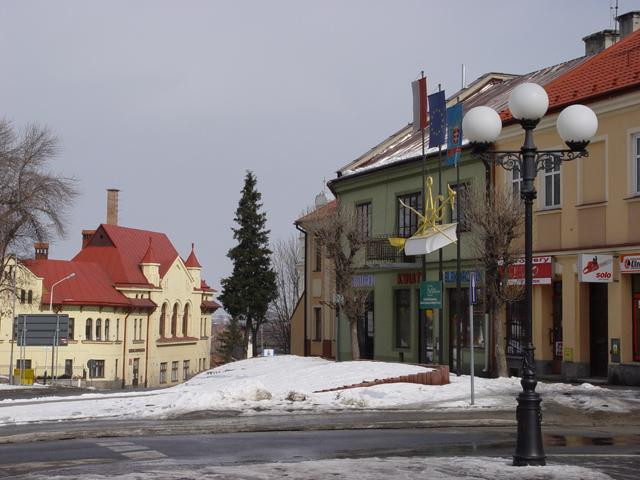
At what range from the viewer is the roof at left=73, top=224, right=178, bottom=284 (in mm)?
84500

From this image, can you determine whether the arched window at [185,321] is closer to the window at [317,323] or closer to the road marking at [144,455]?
the window at [317,323]

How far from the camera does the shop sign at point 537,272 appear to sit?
2884 centimetres

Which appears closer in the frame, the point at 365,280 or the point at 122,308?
the point at 365,280

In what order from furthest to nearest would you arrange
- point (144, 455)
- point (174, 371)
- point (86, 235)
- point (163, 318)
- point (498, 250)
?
point (86, 235), point (174, 371), point (163, 318), point (498, 250), point (144, 455)

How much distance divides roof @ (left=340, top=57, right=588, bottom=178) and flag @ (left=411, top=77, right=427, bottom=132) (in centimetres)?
440

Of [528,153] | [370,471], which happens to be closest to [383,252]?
[528,153]

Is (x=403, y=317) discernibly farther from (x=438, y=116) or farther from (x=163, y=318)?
(x=163, y=318)

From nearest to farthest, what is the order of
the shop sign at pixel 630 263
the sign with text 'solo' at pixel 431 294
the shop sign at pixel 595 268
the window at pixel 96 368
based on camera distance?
the shop sign at pixel 630 263, the shop sign at pixel 595 268, the sign with text 'solo' at pixel 431 294, the window at pixel 96 368

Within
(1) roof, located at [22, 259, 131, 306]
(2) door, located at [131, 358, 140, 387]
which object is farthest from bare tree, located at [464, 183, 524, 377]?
(2) door, located at [131, 358, 140, 387]

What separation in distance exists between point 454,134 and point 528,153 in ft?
61.9

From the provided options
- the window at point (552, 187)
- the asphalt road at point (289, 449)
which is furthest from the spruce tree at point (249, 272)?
the asphalt road at point (289, 449)

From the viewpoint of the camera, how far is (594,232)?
27.3 meters

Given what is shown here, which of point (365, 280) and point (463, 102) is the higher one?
point (463, 102)

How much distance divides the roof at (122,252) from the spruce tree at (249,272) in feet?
36.8
